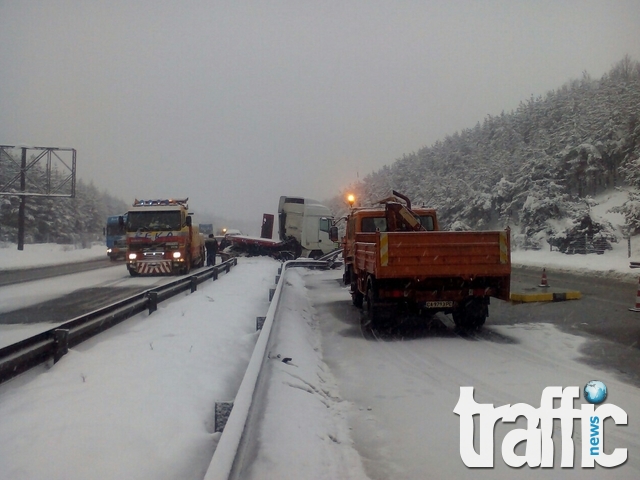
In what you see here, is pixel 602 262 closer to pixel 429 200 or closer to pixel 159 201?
pixel 159 201

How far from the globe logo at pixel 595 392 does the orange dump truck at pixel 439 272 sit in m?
3.21

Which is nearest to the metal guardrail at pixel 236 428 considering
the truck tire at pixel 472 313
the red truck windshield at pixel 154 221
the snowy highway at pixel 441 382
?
the snowy highway at pixel 441 382

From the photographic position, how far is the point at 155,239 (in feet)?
67.3

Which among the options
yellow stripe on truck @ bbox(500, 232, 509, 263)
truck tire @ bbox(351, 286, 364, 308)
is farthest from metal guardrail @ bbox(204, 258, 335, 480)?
truck tire @ bbox(351, 286, 364, 308)

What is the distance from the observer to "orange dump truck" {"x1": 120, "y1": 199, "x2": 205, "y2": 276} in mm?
20531

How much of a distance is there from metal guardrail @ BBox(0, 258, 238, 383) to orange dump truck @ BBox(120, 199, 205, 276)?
10.9 metres

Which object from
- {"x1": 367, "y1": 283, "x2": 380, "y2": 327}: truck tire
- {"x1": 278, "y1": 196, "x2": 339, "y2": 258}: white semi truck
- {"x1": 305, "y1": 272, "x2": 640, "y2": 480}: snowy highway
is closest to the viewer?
{"x1": 305, "y1": 272, "x2": 640, "y2": 480}: snowy highway

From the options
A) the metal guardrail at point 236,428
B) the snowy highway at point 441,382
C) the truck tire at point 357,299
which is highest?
the metal guardrail at point 236,428

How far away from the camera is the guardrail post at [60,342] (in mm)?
6121

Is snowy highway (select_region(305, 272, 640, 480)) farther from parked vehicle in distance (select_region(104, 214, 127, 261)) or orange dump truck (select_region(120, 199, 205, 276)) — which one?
parked vehicle in distance (select_region(104, 214, 127, 261))

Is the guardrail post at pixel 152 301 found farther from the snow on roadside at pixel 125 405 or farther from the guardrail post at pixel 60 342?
the guardrail post at pixel 60 342

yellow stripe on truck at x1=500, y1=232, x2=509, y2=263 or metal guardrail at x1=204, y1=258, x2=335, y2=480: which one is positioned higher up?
yellow stripe on truck at x1=500, y1=232, x2=509, y2=263

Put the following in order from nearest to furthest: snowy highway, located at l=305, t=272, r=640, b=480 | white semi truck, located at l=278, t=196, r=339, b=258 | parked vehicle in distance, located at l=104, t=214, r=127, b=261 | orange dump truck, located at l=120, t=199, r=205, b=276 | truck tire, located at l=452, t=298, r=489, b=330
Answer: snowy highway, located at l=305, t=272, r=640, b=480, truck tire, located at l=452, t=298, r=489, b=330, orange dump truck, located at l=120, t=199, r=205, b=276, white semi truck, located at l=278, t=196, r=339, b=258, parked vehicle in distance, located at l=104, t=214, r=127, b=261

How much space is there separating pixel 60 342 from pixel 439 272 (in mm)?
5789
